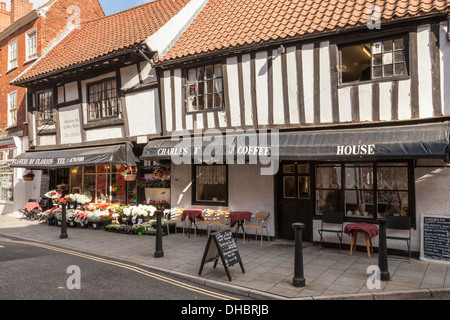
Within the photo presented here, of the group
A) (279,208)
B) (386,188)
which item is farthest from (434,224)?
(279,208)

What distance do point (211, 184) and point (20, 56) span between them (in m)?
13.4

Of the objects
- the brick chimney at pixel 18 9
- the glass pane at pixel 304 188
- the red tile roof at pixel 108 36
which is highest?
the brick chimney at pixel 18 9

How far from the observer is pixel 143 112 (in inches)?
453

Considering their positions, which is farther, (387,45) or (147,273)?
(387,45)

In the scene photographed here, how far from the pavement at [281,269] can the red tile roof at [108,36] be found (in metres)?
6.61

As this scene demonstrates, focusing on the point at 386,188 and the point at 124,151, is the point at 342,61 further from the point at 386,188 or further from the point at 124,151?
the point at 124,151

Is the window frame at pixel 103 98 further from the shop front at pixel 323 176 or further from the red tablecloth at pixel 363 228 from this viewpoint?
the red tablecloth at pixel 363 228

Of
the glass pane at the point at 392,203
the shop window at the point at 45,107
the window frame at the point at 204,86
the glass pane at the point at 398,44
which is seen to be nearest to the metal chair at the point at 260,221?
the glass pane at the point at 392,203

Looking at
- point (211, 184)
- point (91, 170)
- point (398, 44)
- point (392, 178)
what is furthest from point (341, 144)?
point (91, 170)

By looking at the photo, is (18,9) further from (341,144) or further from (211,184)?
(341,144)

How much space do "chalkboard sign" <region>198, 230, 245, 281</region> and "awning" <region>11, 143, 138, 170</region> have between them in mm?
5961

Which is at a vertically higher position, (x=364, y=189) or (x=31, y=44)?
(x=31, y=44)

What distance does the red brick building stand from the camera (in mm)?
16109

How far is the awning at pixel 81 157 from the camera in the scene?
36.8 ft
